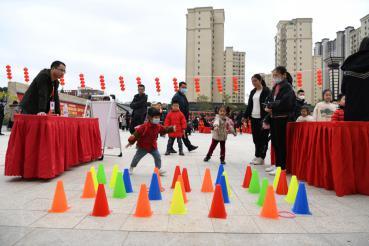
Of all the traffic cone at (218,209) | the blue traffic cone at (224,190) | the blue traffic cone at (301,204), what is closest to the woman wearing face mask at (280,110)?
the blue traffic cone at (224,190)

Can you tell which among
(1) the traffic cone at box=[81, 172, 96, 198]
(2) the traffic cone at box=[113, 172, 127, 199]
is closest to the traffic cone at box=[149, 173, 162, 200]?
(2) the traffic cone at box=[113, 172, 127, 199]

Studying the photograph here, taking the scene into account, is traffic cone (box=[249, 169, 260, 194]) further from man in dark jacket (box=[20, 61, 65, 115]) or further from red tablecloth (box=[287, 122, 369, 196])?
man in dark jacket (box=[20, 61, 65, 115])

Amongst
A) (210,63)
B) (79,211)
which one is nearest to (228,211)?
(79,211)

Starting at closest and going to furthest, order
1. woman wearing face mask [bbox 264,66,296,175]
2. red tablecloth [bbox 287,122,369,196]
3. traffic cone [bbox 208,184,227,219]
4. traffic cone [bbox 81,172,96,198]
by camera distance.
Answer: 1. traffic cone [bbox 208,184,227,219]
2. traffic cone [bbox 81,172,96,198]
3. red tablecloth [bbox 287,122,369,196]
4. woman wearing face mask [bbox 264,66,296,175]

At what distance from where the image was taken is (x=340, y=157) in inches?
178

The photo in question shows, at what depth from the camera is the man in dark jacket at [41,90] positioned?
18.6ft

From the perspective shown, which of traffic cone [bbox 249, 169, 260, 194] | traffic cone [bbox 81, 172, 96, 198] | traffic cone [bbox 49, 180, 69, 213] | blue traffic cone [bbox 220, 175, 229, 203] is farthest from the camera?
traffic cone [bbox 249, 169, 260, 194]

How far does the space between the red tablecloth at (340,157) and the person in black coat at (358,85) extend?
342mm

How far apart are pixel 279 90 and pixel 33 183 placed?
4773mm

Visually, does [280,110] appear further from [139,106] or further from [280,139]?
[139,106]

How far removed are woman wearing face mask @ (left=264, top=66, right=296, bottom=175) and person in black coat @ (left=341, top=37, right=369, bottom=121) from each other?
1235 mm

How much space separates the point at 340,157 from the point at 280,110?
1876 millimetres

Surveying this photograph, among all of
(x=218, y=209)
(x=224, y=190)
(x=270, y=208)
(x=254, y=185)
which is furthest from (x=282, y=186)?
(x=218, y=209)

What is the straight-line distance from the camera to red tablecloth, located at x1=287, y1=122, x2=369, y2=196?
4527 millimetres
